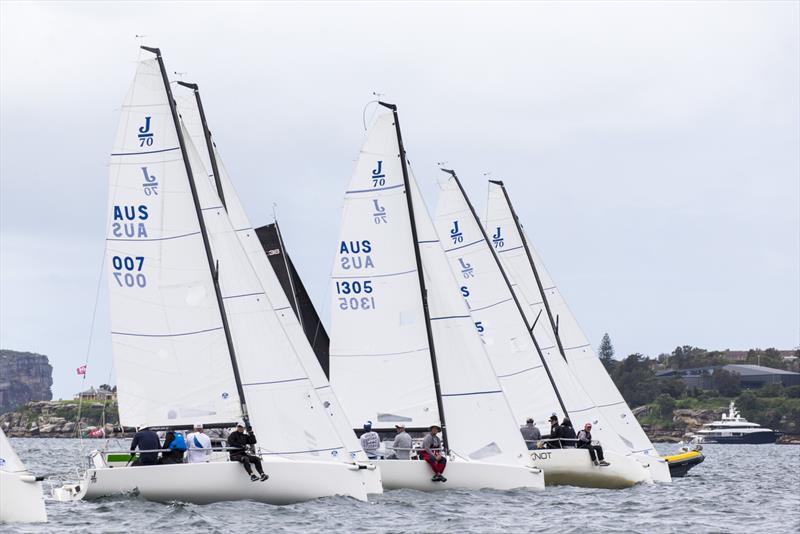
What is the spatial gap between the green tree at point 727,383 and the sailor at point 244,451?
141m

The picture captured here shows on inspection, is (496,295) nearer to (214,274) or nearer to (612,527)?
(214,274)

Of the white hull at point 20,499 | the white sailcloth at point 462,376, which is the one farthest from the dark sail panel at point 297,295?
the white hull at point 20,499

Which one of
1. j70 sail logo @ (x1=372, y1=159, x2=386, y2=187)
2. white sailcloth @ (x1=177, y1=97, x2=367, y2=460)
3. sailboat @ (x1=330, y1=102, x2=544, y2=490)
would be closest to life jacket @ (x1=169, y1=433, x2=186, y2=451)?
white sailcloth @ (x1=177, y1=97, x2=367, y2=460)

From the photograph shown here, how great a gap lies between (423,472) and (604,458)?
722 centimetres

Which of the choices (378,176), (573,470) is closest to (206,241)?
(378,176)

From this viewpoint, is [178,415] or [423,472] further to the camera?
[423,472]

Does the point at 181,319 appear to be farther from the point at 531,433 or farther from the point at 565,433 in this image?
the point at 565,433

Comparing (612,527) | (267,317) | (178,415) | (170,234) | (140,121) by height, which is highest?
(140,121)

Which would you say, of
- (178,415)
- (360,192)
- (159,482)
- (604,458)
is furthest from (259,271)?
(604,458)

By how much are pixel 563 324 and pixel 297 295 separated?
9.02 meters

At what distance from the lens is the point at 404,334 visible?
32.2 meters

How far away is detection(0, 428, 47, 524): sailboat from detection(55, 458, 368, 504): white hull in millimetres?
4316

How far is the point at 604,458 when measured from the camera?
114ft

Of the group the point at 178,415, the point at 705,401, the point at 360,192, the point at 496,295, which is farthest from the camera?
the point at 705,401
